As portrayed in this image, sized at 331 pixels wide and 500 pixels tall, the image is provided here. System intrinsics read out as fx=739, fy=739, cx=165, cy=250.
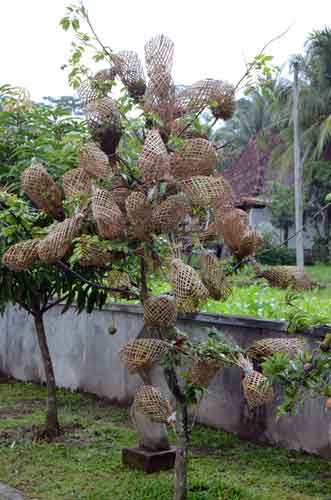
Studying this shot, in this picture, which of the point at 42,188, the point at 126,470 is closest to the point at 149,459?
the point at 126,470

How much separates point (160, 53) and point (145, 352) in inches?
72.6

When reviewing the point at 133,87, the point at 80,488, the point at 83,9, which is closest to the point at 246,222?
the point at 133,87

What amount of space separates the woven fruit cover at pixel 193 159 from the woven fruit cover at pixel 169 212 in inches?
8.3

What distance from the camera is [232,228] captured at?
4.35 m

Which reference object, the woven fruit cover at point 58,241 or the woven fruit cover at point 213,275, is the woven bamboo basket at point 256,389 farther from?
the woven fruit cover at point 58,241

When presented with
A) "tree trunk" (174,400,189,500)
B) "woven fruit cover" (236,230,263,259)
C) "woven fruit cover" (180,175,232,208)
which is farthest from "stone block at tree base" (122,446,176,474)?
"woven fruit cover" (180,175,232,208)

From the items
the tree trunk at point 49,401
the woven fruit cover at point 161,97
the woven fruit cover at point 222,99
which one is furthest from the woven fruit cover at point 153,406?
the tree trunk at point 49,401

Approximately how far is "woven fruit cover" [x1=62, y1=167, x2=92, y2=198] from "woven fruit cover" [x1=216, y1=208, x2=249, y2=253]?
85 centimetres

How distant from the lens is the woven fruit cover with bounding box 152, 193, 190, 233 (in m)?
4.13

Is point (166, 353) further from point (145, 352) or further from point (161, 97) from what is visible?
point (161, 97)

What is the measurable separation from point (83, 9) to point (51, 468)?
3.39 metres

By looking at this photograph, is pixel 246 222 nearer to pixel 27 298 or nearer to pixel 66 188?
pixel 66 188

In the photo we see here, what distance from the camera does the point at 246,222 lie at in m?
4.50

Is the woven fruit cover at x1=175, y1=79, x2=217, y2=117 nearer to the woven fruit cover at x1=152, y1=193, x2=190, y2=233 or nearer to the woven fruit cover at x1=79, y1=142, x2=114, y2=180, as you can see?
the woven fruit cover at x1=79, y1=142, x2=114, y2=180
